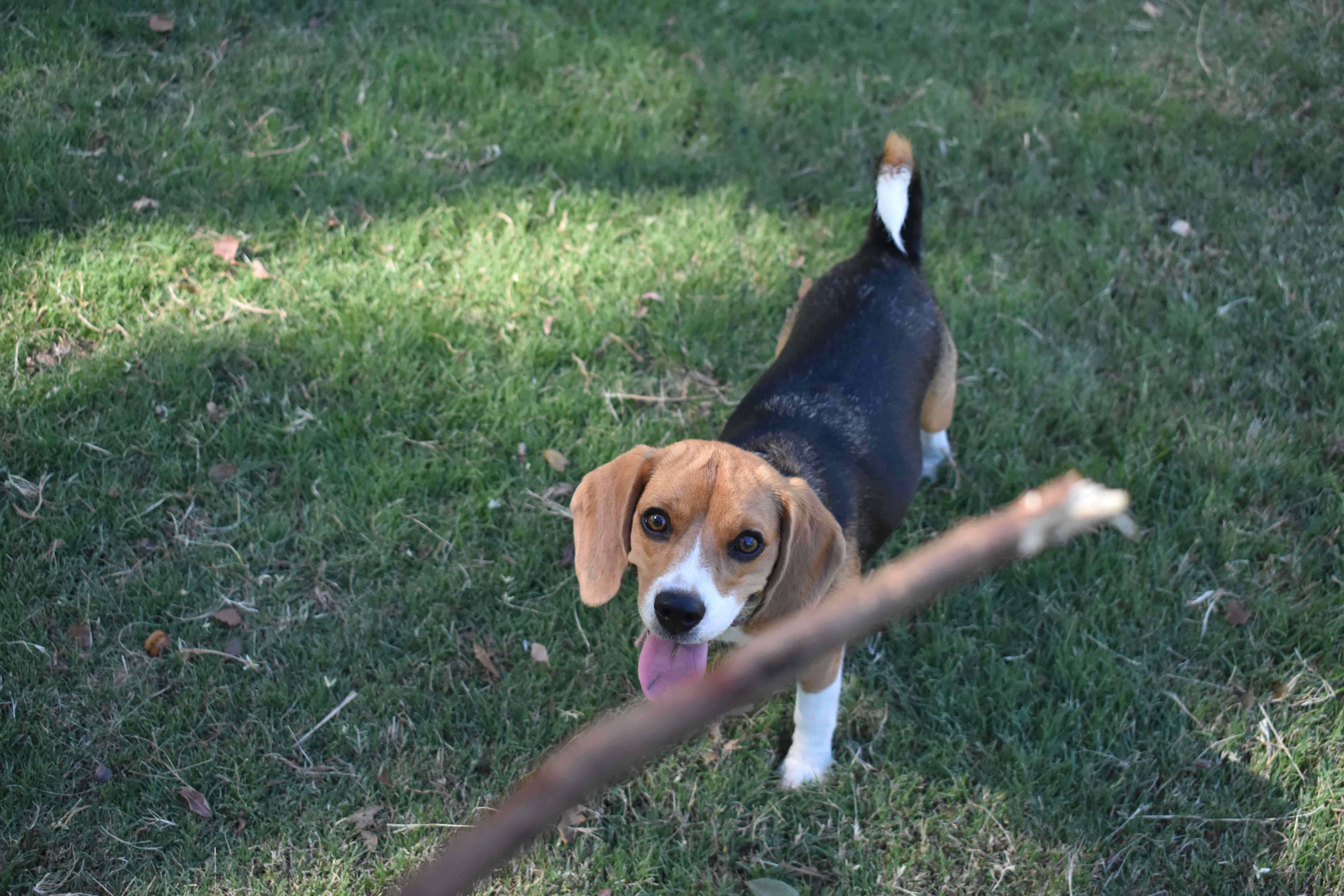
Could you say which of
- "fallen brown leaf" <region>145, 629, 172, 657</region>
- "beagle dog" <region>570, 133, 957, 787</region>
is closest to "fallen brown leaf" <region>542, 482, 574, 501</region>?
"beagle dog" <region>570, 133, 957, 787</region>

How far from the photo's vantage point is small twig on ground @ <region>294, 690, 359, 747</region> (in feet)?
12.5

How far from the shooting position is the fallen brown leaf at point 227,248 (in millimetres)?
5262

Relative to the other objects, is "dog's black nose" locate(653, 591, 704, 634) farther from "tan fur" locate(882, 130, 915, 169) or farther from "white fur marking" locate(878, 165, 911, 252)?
"tan fur" locate(882, 130, 915, 169)

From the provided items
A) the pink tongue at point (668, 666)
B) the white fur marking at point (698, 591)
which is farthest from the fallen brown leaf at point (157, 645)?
the white fur marking at point (698, 591)

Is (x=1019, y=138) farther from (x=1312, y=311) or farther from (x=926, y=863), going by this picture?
(x=926, y=863)

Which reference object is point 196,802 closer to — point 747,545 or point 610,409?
point 747,545

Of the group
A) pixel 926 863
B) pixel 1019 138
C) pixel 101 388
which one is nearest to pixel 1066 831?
pixel 926 863

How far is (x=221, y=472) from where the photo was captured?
4.54 m

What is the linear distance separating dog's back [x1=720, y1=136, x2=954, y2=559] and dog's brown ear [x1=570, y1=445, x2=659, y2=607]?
2.05 ft

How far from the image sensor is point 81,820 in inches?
139

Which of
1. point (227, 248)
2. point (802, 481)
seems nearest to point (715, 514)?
point (802, 481)

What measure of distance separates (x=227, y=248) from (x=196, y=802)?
10.1ft

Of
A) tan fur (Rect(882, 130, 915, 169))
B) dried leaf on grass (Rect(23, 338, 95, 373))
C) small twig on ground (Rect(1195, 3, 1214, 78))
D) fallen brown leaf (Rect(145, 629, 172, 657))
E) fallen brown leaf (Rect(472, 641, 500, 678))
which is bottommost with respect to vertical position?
fallen brown leaf (Rect(472, 641, 500, 678))

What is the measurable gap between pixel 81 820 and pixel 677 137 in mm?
4831
